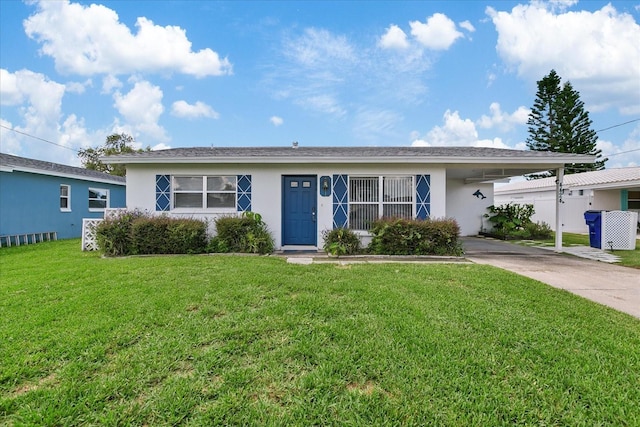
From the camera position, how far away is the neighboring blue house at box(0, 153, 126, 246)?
11.0 metres

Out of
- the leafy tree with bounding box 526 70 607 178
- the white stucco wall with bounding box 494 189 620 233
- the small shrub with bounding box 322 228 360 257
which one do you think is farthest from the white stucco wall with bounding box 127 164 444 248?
the leafy tree with bounding box 526 70 607 178

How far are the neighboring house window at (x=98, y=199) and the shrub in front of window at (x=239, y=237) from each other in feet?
Answer: 33.4

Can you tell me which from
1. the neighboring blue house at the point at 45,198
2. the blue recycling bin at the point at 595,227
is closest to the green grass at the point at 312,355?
the blue recycling bin at the point at 595,227

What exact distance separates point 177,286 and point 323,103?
13.2m

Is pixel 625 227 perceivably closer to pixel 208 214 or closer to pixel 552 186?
pixel 552 186

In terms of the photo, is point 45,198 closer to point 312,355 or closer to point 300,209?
point 300,209

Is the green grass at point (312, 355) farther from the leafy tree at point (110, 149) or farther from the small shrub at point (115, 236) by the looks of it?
the leafy tree at point (110, 149)

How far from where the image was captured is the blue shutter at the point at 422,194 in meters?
8.69

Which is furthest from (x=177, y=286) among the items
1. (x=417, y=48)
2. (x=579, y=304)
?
(x=417, y=48)

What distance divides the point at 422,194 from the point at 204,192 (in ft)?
20.2

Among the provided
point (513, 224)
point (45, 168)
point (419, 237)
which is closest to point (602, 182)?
point (513, 224)

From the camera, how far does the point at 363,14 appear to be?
11.7m

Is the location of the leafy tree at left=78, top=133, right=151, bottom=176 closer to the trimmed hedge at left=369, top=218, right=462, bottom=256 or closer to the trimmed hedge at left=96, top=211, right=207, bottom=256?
the trimmed hedge at left=96, top=211, right=207, bottom=256

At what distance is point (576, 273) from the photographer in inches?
248
